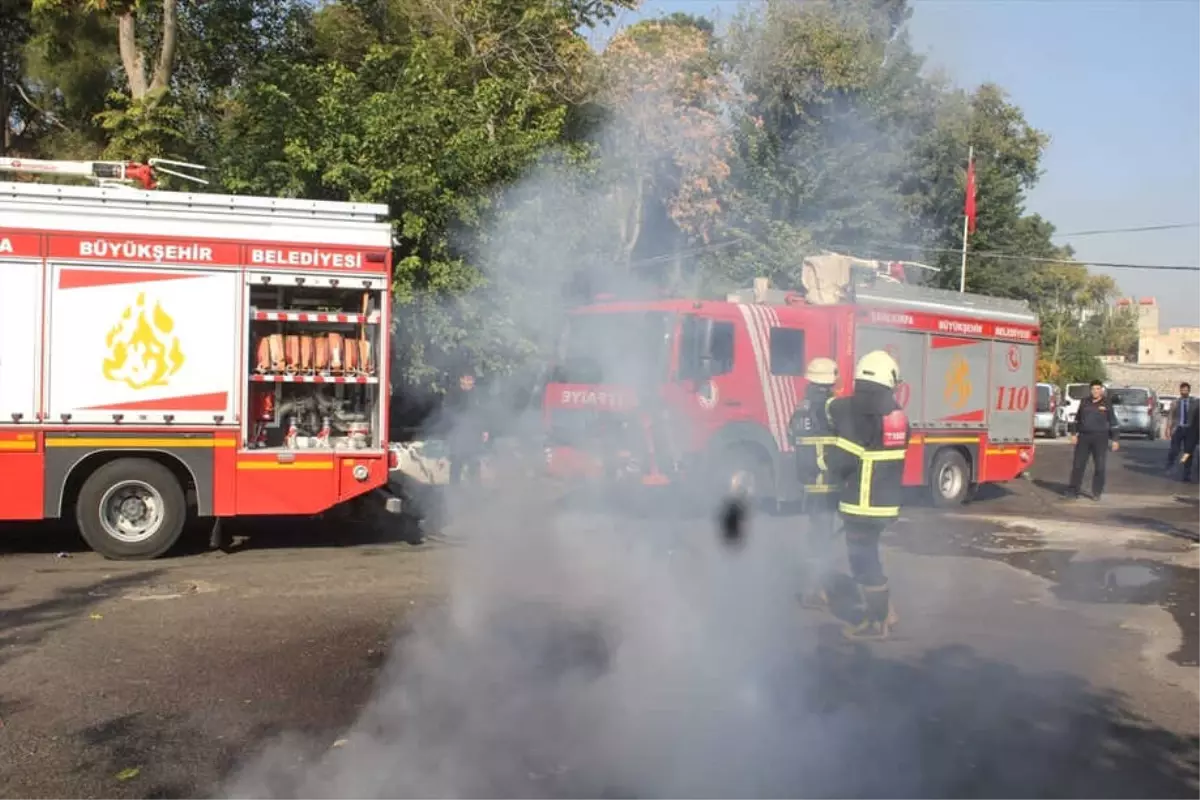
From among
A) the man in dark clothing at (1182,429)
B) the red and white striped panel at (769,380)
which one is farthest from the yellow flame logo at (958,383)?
the man in dark clothing at (1182,429)

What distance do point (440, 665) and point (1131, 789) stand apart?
3.17 meters

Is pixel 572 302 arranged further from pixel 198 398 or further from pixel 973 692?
pixel 973 692

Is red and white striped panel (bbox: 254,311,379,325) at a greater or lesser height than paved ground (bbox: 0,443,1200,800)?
greater

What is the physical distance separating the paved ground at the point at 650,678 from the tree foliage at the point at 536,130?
308 cm

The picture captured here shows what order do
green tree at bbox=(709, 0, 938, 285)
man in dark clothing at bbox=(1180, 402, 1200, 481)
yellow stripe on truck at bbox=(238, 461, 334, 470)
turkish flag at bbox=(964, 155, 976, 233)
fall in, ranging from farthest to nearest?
turkish flag at bbox=(964, 155, 976, 233) < man in dark clothing at bbox=(1180, 402, 1200, 481) < yellow stripe on truck at bbox=(238, 461, 334, 470) < green tree at bbox=(709, 0, 938, 285)

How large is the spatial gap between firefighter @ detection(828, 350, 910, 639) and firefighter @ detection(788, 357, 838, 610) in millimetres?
318

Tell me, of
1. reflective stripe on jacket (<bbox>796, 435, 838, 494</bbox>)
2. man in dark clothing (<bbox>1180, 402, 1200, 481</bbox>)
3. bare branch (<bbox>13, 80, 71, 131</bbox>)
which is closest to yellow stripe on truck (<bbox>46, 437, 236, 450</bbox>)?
reflective stripe on jacket (<bbox>796, 435, 838, 494</bbox>)

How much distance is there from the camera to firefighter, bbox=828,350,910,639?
6270 millimetres

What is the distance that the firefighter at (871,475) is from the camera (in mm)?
6270

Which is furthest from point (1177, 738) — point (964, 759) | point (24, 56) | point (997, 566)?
point (24, 56)

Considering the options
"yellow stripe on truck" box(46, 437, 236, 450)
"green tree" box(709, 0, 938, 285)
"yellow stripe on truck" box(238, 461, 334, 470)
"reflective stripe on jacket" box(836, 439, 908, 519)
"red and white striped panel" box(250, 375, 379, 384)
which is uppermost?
"green tree" box(709, 0, 938, 285)

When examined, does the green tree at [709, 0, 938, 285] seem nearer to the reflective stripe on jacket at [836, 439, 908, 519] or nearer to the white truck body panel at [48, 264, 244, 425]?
the reflective stripe on jacket at [836, 439, 908, 519]

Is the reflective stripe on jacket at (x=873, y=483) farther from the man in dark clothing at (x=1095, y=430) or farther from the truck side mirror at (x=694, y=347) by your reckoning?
the man in dark clothing at (x=1095, y=430)

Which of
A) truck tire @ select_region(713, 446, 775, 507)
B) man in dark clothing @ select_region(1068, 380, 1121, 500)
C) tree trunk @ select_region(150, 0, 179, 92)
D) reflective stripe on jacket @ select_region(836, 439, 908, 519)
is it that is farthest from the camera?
tree trunk @ select_region(150, 0, 179, 92)
